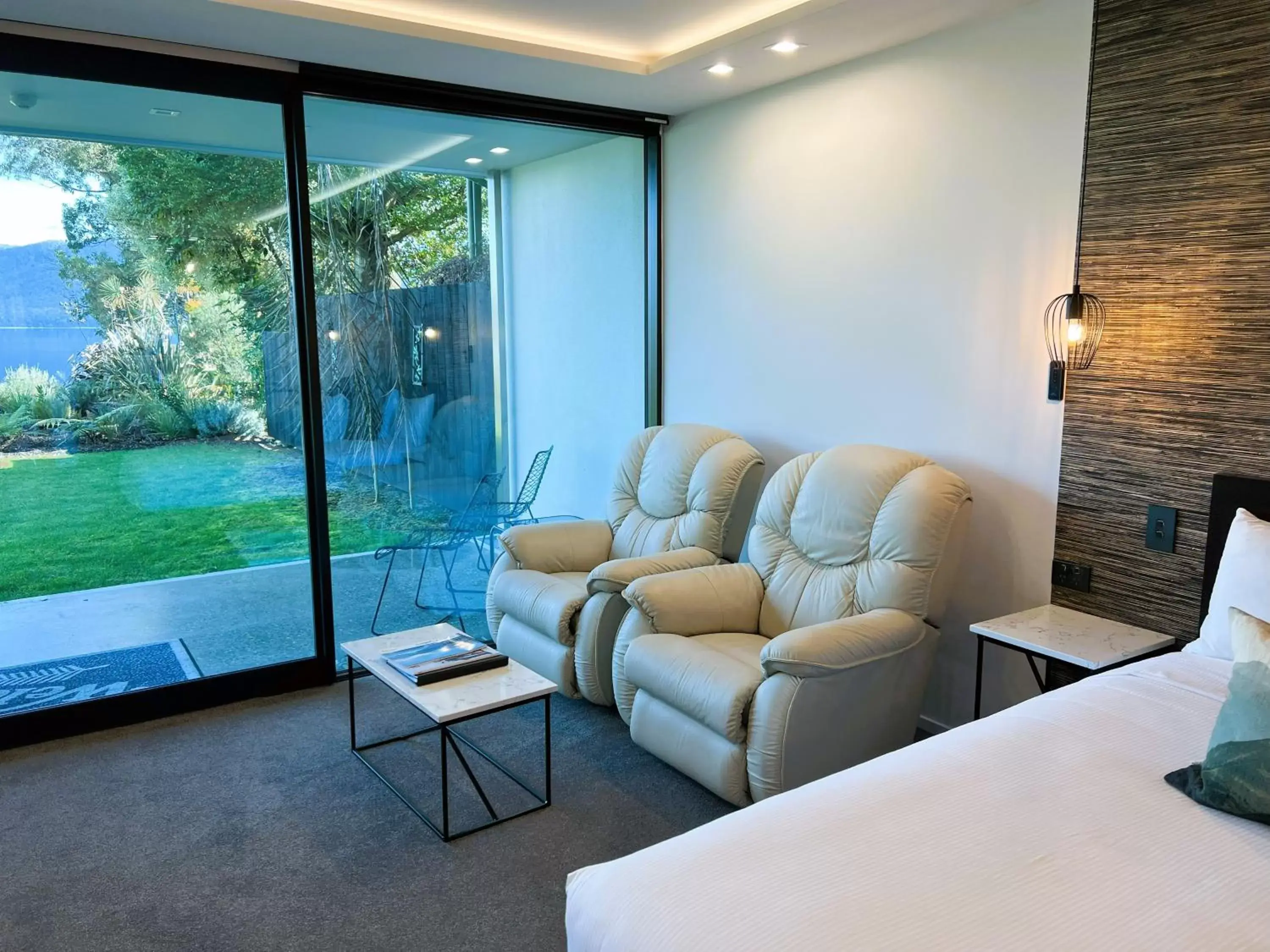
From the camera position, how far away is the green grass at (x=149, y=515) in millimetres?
3406

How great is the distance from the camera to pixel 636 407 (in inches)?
193

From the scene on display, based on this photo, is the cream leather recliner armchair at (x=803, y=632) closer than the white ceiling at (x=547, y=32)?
Yes

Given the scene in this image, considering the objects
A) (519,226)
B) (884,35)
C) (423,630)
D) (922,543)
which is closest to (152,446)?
(423,630)

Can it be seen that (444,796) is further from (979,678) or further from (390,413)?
(390,413)

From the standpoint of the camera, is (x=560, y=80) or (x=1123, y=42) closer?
(x=1123, y=42)

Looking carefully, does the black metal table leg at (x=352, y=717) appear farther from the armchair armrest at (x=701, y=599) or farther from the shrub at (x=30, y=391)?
the shrub at (x=30, y=391)

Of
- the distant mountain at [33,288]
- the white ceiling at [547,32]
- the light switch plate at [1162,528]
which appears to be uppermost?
the white ceiling at [547,32]

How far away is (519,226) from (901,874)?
11.7 feet

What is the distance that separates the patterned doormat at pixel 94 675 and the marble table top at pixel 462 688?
1029mm

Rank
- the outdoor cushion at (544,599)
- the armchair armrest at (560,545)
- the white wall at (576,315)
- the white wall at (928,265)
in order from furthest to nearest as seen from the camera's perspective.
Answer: the white wall at (576,315) → the armchair armrest at (560,545) → the outdoor cushion at (544,599) → the white wall at (928,265)

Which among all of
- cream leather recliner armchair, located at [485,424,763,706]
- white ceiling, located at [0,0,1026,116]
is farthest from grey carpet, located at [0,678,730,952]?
white ceiling, located at [0,0,1026,116]

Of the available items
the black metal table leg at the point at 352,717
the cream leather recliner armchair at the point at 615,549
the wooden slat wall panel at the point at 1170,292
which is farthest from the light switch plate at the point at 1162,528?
the black metal table leg at the point at 352,717

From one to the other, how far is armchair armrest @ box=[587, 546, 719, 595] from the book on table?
56 cm

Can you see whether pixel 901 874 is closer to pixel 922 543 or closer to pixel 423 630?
pixel 922 543
